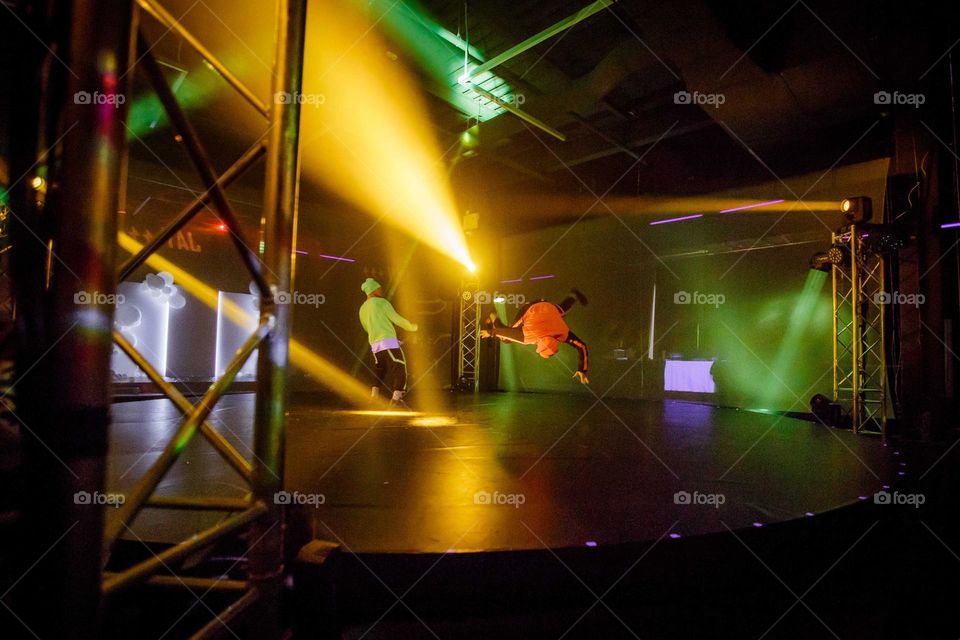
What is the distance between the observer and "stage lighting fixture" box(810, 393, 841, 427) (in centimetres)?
579

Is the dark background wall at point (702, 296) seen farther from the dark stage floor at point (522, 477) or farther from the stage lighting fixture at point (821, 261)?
the dark stage floor at point (522, 477)

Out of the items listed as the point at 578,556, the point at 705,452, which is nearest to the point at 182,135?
the point at 578,556

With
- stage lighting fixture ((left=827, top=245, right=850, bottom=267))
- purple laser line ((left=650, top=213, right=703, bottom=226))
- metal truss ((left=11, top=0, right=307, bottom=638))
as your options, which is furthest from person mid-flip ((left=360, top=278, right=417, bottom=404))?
stage lighting fixture ((left=827, top=245, right=850, bottom=267))

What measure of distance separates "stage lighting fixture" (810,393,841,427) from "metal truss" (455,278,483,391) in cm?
549

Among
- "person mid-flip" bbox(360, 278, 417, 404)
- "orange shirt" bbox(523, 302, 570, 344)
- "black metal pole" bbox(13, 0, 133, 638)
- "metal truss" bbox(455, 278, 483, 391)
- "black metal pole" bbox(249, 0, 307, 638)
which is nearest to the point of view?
"black metal pole" bbox(13, 0, 133, 638)

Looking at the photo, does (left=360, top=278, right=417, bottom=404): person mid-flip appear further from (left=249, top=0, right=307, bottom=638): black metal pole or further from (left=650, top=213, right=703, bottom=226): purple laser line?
(left=650, top=213, right=703, bottom=226): purple laser line

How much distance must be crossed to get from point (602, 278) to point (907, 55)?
202 inches

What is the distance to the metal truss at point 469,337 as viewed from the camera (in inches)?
372

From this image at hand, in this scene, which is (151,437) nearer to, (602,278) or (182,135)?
(182,135)

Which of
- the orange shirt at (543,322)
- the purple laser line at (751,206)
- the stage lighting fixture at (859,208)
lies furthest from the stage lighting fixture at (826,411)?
the orange shirt at (543,322)

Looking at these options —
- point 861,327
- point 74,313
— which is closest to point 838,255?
point 861,327

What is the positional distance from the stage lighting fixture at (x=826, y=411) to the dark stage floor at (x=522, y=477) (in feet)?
2.34

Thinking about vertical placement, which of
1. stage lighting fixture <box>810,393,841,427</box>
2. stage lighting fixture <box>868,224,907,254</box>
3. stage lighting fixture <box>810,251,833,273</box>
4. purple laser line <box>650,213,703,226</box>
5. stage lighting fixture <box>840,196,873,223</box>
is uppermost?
purple laser line <box>650,213,703,226</box>

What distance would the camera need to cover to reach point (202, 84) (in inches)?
225
